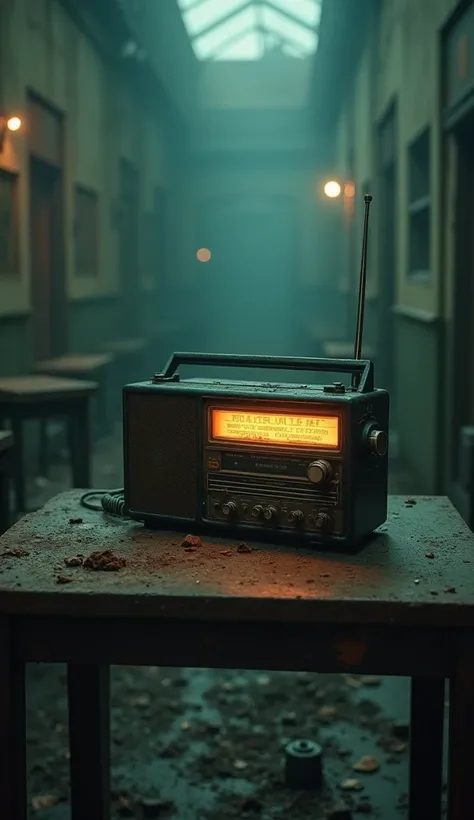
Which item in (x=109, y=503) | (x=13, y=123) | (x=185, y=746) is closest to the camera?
(x=109, y=503)

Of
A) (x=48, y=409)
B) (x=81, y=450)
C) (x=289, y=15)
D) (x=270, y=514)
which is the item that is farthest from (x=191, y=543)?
(x=289, y=15)

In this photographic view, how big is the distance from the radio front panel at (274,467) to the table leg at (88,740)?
47 centimetres

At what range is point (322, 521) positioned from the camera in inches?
59.1

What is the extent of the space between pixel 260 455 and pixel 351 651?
0.34 meters

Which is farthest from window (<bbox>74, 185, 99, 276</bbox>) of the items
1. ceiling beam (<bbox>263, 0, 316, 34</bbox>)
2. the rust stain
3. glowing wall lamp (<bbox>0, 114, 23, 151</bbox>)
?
the rust stain

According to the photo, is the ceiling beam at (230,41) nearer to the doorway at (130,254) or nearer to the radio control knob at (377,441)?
the doorway at (130,254)

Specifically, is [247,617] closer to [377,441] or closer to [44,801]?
[377,441]

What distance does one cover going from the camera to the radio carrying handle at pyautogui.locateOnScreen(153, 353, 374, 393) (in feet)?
5.24

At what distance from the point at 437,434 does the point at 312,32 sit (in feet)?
29.6

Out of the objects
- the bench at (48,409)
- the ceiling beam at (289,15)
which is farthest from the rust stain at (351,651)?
the ceiling beam at (289,15)

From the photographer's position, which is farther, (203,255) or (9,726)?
(203,255)

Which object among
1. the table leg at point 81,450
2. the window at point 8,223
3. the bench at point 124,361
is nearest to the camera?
the table leg at point 81,450

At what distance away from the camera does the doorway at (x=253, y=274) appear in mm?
14062

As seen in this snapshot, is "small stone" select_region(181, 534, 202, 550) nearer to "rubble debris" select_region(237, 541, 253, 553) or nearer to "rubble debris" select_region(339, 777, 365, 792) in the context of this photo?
"rubble debris" select_region(237, 541, 253, 553)
